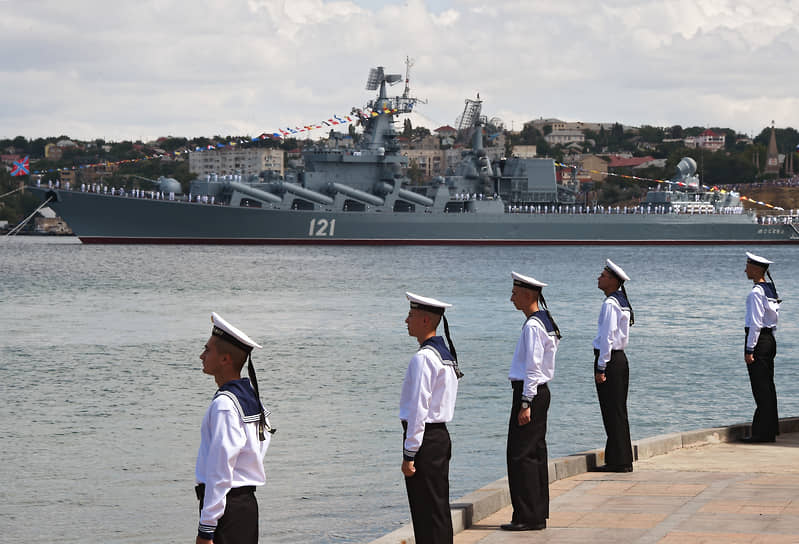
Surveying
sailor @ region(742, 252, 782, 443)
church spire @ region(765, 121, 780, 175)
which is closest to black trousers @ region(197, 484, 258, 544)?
sailor @ region(742, 252, 782, 443)

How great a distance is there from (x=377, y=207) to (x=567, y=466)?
76519mm

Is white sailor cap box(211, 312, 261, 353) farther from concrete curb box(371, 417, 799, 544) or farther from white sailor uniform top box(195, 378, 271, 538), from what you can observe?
concrete curb box(371, 417, 799, 544)

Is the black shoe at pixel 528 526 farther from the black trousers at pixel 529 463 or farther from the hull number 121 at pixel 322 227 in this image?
the hull number 121 at pixel 322 227

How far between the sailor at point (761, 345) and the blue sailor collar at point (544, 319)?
3.75 m

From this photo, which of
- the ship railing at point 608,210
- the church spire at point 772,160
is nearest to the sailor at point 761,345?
the ship railing at point 608,210

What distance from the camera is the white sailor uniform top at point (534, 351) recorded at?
7344 mm

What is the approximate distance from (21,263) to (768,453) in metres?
76.3

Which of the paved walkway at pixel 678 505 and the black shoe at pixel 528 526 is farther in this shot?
the black shoe at pixel 528 526

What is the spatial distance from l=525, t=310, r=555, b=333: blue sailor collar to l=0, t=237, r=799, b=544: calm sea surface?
318 centimetres

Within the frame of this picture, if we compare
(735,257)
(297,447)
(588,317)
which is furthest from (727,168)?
(297,447)

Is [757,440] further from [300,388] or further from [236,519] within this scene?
[300,388]

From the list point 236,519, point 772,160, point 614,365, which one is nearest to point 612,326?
point 614,365

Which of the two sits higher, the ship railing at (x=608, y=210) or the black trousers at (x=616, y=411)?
the ship railing at (x=608, y=210)

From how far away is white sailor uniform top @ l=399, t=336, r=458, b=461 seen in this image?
19.9 ft
